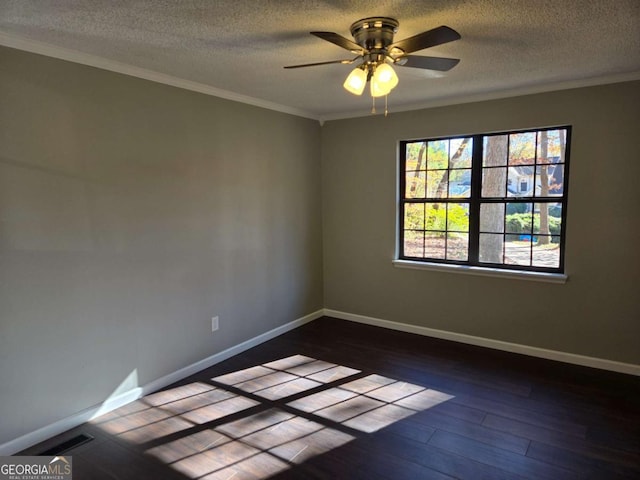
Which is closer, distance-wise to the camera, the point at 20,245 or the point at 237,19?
the point at 237,19

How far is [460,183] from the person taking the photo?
13.4ft

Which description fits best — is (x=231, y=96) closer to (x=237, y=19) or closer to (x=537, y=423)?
(x=237, y=19)

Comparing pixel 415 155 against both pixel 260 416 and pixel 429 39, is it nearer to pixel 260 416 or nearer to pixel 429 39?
pixel 429 39

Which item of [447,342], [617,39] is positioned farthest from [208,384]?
[617,39]

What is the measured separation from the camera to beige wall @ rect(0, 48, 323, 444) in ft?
7.82

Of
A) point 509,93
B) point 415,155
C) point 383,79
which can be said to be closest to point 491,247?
point 415,155

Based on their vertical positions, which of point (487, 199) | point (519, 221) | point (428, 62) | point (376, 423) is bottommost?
point (376, 423)

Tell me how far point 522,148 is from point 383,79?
2.23 metres

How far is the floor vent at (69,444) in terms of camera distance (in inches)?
94.8

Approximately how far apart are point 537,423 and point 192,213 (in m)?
2.94

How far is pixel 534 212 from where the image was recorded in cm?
371

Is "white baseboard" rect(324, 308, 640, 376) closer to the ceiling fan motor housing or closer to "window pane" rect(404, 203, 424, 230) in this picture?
"window pane" rect(404, 203, 424, 230)

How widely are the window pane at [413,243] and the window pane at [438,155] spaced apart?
0.72m

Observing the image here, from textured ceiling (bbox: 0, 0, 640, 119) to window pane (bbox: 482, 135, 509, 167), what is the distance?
1.65 ft
